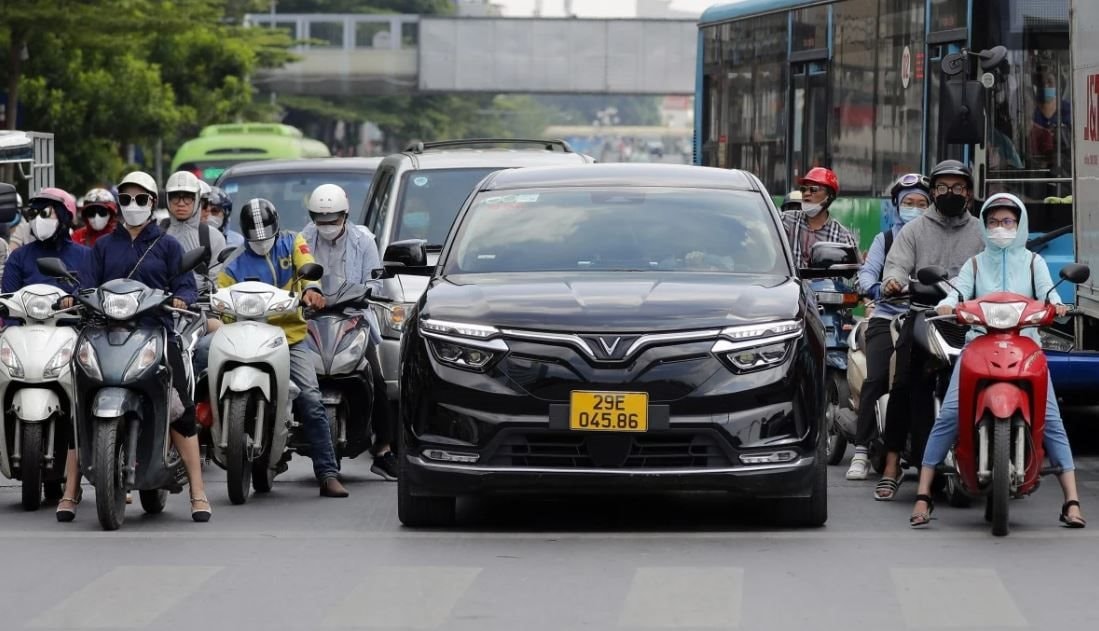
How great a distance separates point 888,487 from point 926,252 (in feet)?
3.86

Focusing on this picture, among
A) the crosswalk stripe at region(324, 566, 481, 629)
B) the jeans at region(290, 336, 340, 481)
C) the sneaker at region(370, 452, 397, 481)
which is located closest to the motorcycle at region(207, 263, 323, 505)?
the jeans at region(290, 336, 340, 481)

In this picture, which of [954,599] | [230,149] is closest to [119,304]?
[954,599]

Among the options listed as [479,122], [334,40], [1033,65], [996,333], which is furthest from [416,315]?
[479,122]

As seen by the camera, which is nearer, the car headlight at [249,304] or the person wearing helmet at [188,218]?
the car headlight at [249,304]

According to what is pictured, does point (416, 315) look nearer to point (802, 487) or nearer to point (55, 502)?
point (802, 487)

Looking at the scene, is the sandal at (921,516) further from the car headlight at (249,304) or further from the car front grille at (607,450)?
the car headlight at (249,304)

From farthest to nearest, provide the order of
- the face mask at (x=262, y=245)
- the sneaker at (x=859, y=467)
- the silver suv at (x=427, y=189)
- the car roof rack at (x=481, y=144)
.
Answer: the car roof rack at (x=481, y=144)
the silver suv at (x=427, y=189)
the sneaker at (x=859, y=467)
the face mask at (x=262, y=245)

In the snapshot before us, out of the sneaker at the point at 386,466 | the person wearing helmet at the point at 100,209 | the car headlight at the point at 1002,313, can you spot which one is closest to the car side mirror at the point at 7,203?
the person wearing helmet at the point at 100,209

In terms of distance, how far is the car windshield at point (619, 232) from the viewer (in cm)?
1066

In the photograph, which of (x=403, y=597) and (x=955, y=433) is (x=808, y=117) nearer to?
(x=955, y=433)

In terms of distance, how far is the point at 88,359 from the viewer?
34.0 ft

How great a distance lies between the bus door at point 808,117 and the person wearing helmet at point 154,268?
9360mm

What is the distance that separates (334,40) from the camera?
286 feet

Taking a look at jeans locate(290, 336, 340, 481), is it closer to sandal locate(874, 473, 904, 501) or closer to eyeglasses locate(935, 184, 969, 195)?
sandal locate(874, 473, 904, 501)
